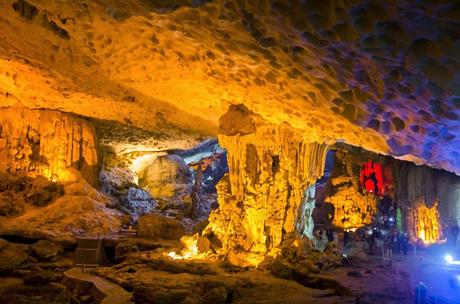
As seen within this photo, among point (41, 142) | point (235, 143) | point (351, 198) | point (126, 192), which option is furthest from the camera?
point (126, 192)

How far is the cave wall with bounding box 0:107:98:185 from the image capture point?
15.5 meters

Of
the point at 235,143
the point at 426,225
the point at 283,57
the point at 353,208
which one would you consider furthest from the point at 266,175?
the point at 426,225

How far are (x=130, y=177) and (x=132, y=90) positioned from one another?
1102 centimetres

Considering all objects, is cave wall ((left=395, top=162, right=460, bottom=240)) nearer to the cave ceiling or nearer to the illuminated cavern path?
the illuminated cavern path

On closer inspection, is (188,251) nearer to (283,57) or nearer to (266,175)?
(266,175)

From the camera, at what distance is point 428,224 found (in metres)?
18.2

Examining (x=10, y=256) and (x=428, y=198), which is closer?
(x=10, y=256)

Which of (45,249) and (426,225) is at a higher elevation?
(426,225)

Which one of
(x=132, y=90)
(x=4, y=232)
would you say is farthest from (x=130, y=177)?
(x=132, y=90)

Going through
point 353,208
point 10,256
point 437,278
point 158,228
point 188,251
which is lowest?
point 10,256

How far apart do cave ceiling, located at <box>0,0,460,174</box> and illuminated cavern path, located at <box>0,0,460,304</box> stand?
32mm

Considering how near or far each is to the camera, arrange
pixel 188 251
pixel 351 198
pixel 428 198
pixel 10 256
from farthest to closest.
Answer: pixel 351 198
pixel 428 198
pixel 188 251
pixel 10 256

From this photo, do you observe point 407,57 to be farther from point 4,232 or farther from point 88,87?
point 4,232

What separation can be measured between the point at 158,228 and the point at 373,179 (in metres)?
10.4
